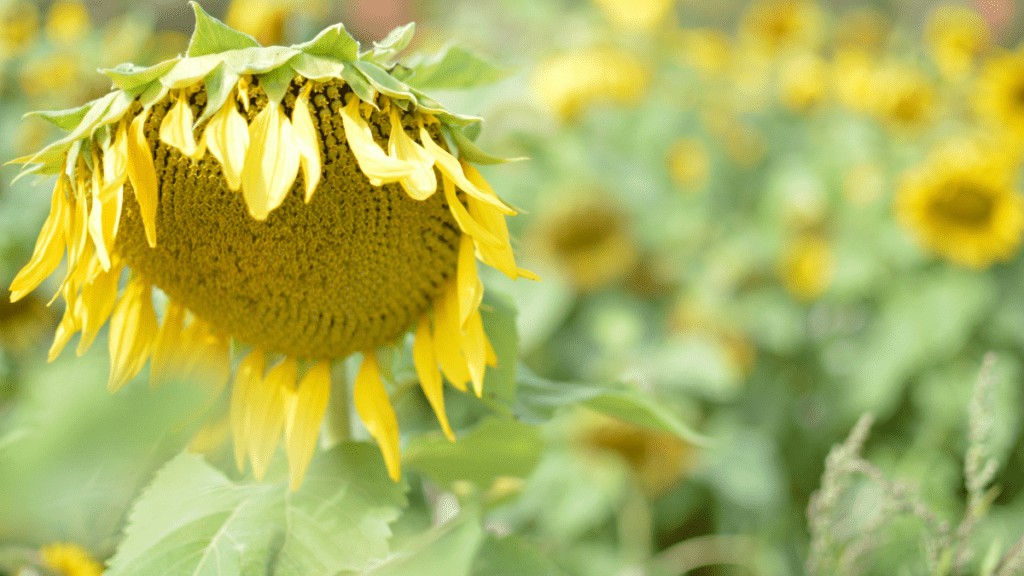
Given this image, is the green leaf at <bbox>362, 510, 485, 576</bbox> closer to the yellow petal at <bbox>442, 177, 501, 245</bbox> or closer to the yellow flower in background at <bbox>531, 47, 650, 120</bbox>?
the yellow petal at <bbox>442, 177, 501, 245</bbox>

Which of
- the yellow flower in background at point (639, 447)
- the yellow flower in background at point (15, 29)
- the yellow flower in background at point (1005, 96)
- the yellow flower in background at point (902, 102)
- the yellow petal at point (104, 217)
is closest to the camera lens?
the yellow petal at point (104, 217)

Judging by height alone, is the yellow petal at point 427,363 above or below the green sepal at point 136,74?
below

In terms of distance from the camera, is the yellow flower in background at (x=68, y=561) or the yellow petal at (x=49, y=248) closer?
the yellow petal at (x=49, y=248)

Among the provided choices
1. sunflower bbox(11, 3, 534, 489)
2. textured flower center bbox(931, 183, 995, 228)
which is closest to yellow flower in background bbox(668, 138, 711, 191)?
textured flower center bbox(931, 183, 995, 228)

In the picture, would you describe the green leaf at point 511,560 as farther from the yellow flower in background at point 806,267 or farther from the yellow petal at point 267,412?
the yellow flower in background at point 806,267

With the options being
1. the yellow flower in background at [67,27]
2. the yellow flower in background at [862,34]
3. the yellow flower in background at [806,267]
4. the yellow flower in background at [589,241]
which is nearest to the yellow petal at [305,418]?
→ the yellow flower in background at [67,27]

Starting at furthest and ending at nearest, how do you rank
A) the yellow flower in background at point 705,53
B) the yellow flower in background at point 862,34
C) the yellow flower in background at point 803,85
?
the yellow flower in background at point 862,34 → the yellow flower in background at point 705,53 → the yellow flower in background at point 803,85

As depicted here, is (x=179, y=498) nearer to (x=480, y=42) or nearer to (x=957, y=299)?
(x=957, y=299)

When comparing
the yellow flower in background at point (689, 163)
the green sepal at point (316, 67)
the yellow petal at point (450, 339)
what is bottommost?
the yellow flower in background at point (689, 163)
